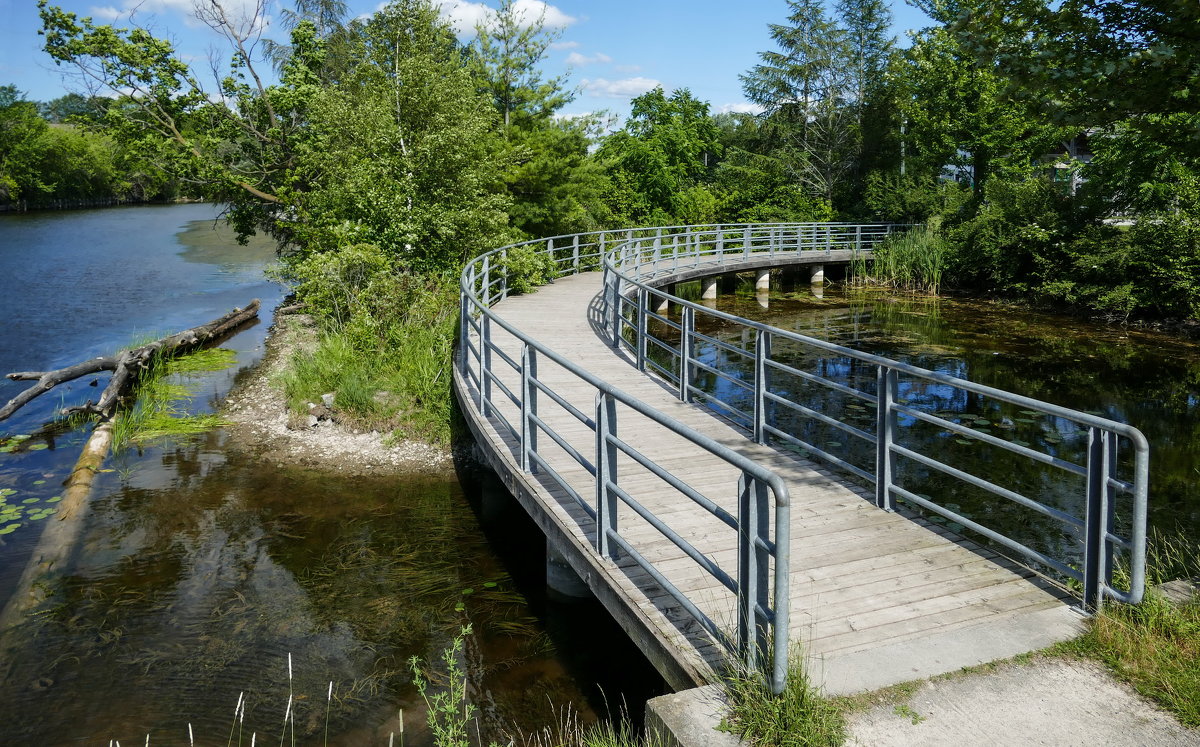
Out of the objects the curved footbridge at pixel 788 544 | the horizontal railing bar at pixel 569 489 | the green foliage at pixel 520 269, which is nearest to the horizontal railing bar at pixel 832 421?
the curved footbridge at pixel 788 544

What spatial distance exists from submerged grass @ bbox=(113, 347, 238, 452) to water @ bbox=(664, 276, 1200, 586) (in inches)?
301

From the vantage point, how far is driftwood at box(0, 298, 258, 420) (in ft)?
40.4

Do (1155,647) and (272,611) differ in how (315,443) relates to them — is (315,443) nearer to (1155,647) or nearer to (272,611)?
(272,611)

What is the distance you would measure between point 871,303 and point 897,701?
2291 centimetres

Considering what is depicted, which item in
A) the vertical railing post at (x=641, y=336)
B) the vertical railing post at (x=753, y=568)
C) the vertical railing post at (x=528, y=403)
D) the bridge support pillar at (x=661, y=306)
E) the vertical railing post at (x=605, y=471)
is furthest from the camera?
the bridge support pillar at (x=661, y=306)

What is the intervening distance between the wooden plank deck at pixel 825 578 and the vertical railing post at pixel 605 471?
0.41 ft

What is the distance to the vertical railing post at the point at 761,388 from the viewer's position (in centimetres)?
741

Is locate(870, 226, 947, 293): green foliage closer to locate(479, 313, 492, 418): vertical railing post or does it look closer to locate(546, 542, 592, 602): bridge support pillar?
locate(479, 313, 492, 418): vertical railing post

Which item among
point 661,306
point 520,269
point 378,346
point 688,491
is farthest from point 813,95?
point 688,491

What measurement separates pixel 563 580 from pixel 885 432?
2.67 meters

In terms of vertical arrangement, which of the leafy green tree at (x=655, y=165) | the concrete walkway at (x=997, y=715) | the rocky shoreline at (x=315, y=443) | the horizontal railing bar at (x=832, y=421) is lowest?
the rocky shoreline at (x=315, y=443)

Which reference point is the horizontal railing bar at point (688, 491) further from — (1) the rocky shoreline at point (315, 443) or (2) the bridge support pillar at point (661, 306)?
(2) the bridge support pillar at point (661, 306)

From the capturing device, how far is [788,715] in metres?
3.45

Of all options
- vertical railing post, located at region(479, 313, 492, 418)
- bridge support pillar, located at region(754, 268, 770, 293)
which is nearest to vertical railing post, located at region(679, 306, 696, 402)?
vertical railing post, located at region(479, 313, 492, 418)
